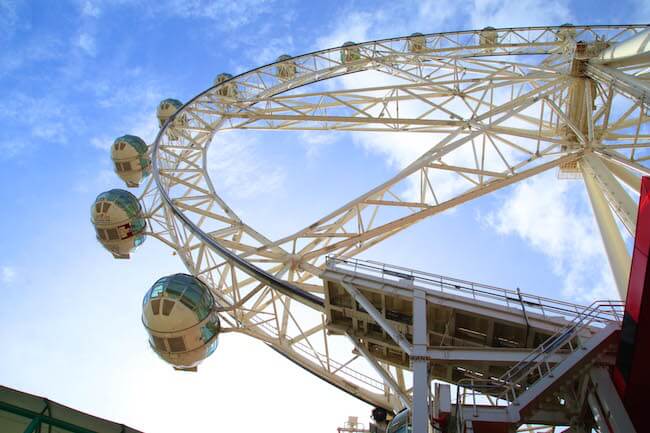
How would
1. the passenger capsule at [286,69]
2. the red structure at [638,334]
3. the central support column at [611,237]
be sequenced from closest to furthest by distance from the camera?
the red structure at [638,334], the central support column at [611,237], the passenger capsule at [286,69]

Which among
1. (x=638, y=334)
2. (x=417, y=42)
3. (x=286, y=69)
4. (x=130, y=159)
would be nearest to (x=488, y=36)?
(x=417, y=42)

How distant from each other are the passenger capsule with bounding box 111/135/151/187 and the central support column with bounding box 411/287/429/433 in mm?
17763

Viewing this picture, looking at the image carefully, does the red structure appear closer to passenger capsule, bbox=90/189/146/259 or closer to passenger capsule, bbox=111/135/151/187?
passenger capsule, bbox=90/189/146/259

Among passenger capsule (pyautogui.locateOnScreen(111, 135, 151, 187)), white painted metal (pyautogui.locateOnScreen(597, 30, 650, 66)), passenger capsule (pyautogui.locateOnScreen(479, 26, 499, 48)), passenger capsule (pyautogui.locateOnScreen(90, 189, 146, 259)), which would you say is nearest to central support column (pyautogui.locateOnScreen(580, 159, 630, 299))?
white painted metal (pyautogui.locateOnScreen(597, 30, 650, 66))

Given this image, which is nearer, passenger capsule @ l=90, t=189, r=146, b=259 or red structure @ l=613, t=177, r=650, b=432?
red structure @ l=613, t=177, r=650, b=432

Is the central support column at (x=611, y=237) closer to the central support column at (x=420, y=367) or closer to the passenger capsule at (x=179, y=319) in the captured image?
the central support column at (x=420, y=367)

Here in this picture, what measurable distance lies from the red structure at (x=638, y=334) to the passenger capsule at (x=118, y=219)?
1743cm

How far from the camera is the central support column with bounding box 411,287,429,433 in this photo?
10.7 meters

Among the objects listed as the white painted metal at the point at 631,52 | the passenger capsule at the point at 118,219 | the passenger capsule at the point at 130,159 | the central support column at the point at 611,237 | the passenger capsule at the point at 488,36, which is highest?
the passenger capsule at the point at 488,36

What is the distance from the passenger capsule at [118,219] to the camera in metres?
20.8

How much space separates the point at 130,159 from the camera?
85.5 ft

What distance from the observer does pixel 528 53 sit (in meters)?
26.0

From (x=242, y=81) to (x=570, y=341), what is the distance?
22.7 metres

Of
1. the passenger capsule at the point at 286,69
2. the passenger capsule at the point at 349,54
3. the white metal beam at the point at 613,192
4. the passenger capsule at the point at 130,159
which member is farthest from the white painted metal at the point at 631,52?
the passenger capsule at the point at 130,159
